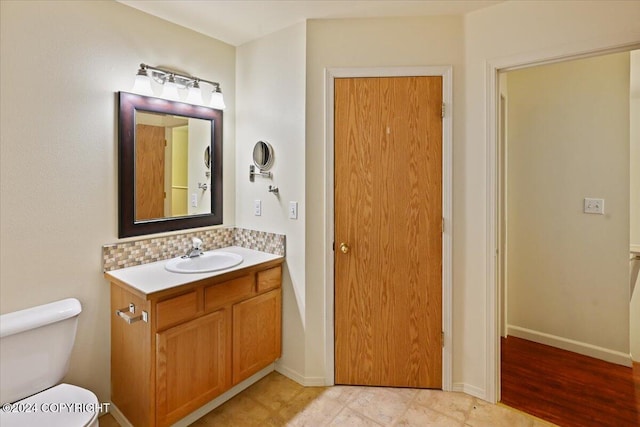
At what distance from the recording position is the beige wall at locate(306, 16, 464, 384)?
212cm

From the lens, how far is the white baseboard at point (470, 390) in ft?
6.98

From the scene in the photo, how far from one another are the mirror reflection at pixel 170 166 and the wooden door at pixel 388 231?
0.98 meters

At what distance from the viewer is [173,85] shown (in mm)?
2211

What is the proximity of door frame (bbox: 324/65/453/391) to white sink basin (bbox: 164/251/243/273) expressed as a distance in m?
0.63

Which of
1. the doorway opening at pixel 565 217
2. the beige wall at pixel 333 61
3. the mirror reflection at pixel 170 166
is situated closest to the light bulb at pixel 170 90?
the mirror reflection at pixel 170 166

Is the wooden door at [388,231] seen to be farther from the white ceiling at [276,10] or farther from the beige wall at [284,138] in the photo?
the white ceiling at [276,10]

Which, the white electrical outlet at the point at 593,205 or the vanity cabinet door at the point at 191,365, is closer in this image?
the vanity cabinet door at the point at 191,365

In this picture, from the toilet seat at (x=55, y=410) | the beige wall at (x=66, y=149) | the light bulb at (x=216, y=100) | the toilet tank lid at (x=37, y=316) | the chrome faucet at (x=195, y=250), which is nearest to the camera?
the toilet seat at (x=55, y=410)

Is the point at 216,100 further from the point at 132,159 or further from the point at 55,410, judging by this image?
the point at 55,410

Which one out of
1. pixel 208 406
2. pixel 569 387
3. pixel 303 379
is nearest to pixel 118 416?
pixel 208 406

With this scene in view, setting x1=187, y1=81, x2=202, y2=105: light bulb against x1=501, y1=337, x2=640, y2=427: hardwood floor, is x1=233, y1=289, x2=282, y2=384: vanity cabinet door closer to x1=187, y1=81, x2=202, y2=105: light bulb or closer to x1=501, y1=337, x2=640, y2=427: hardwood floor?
x1=187, y1=81, x2=202, y2=105: light bulb

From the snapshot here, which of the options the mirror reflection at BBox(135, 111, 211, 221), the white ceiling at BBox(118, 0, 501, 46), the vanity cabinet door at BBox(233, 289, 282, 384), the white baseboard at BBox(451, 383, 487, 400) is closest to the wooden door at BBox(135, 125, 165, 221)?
the mirror reflection at BBox(135, 111, 211, 221)

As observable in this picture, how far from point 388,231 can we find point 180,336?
1.34 meters

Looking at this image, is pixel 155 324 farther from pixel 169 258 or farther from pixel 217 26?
pixel 217 26
